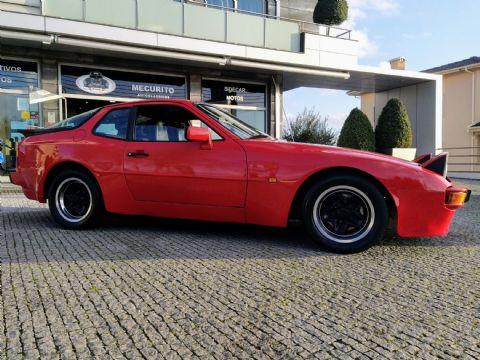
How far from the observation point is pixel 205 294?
2.56 meters

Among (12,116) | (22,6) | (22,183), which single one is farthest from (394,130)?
(12,116)

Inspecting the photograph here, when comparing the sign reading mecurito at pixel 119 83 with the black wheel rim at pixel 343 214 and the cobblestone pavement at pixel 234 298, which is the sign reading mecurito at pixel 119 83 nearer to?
the cobblestone pavement at pixel 234 298

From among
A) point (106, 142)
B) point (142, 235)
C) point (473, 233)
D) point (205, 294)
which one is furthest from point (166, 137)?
point (473, 233)

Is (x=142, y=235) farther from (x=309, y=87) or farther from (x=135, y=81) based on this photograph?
(x=309, y=87)

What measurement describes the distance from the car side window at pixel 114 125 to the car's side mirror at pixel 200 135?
932 millimetres

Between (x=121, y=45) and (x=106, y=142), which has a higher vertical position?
(x=121, y=45)

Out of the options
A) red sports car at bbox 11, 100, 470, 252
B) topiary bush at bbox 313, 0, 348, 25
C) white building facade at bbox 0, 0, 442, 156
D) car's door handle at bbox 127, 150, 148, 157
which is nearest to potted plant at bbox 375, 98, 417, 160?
white building facade at bbox 0, 0, 442, 156

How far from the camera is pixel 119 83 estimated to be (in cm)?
1273

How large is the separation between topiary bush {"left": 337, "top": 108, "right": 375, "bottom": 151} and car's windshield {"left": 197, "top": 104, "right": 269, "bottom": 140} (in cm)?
854

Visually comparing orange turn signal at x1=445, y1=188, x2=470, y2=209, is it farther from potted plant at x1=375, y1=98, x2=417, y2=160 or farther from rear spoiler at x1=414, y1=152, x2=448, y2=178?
potted plant at x1=375, y1=98, x2=417, y2=160

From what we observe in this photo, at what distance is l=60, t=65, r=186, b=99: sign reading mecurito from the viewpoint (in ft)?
40.0

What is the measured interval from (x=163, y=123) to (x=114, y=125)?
0.61m

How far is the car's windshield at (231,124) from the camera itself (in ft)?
13.5

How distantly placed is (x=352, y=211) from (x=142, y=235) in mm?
2165
